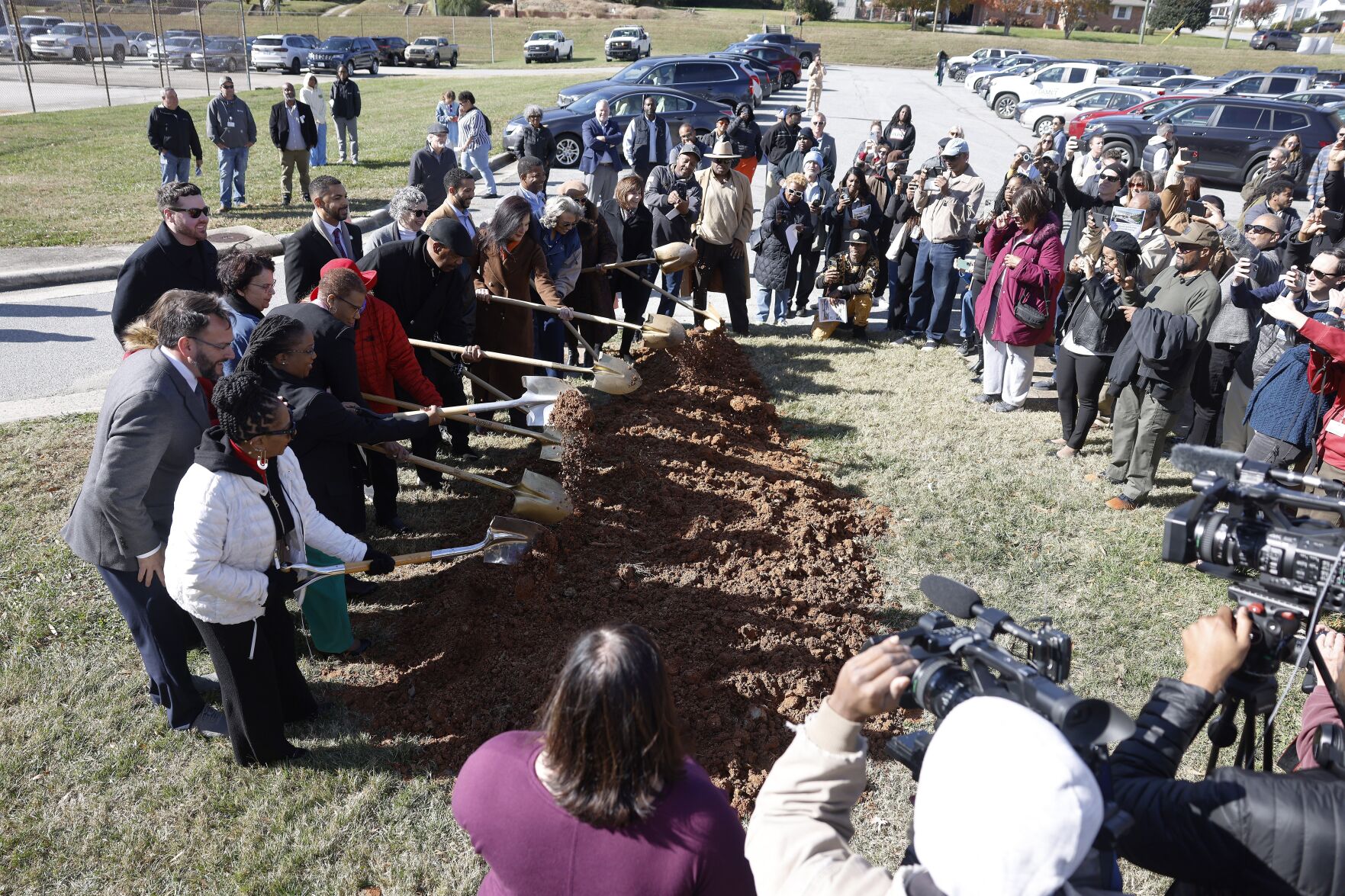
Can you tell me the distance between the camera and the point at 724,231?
9344 millimetres

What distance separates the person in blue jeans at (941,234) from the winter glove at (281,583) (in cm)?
731

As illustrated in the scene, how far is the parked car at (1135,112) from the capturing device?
20.6 metres

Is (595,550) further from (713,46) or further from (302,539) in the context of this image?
(713,46)

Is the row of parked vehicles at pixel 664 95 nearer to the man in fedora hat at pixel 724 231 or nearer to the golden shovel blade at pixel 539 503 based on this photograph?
the man in fedora hat at pixel 724 231

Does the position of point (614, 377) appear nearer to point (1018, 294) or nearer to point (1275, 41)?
point (1018, 294)

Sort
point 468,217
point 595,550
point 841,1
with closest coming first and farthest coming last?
point 595,550 → point 468,217 → point 841,1

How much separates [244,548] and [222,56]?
3742cm

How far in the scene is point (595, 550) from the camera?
5.54 meters

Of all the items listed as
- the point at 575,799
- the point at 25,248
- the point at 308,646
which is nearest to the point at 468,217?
the point at 308,646

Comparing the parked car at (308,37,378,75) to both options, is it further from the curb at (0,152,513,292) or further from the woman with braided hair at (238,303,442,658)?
the woman with braided hair at (238,303,442,658)

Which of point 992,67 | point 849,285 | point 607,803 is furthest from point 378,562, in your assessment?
point 992,67

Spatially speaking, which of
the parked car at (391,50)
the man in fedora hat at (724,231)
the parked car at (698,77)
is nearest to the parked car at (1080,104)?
the parked car at (698,77)

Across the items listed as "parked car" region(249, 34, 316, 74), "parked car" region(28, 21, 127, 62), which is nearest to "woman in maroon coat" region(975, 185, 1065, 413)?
"parked car" region(249, 34, 316, 74)

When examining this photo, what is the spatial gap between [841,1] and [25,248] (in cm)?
7579
